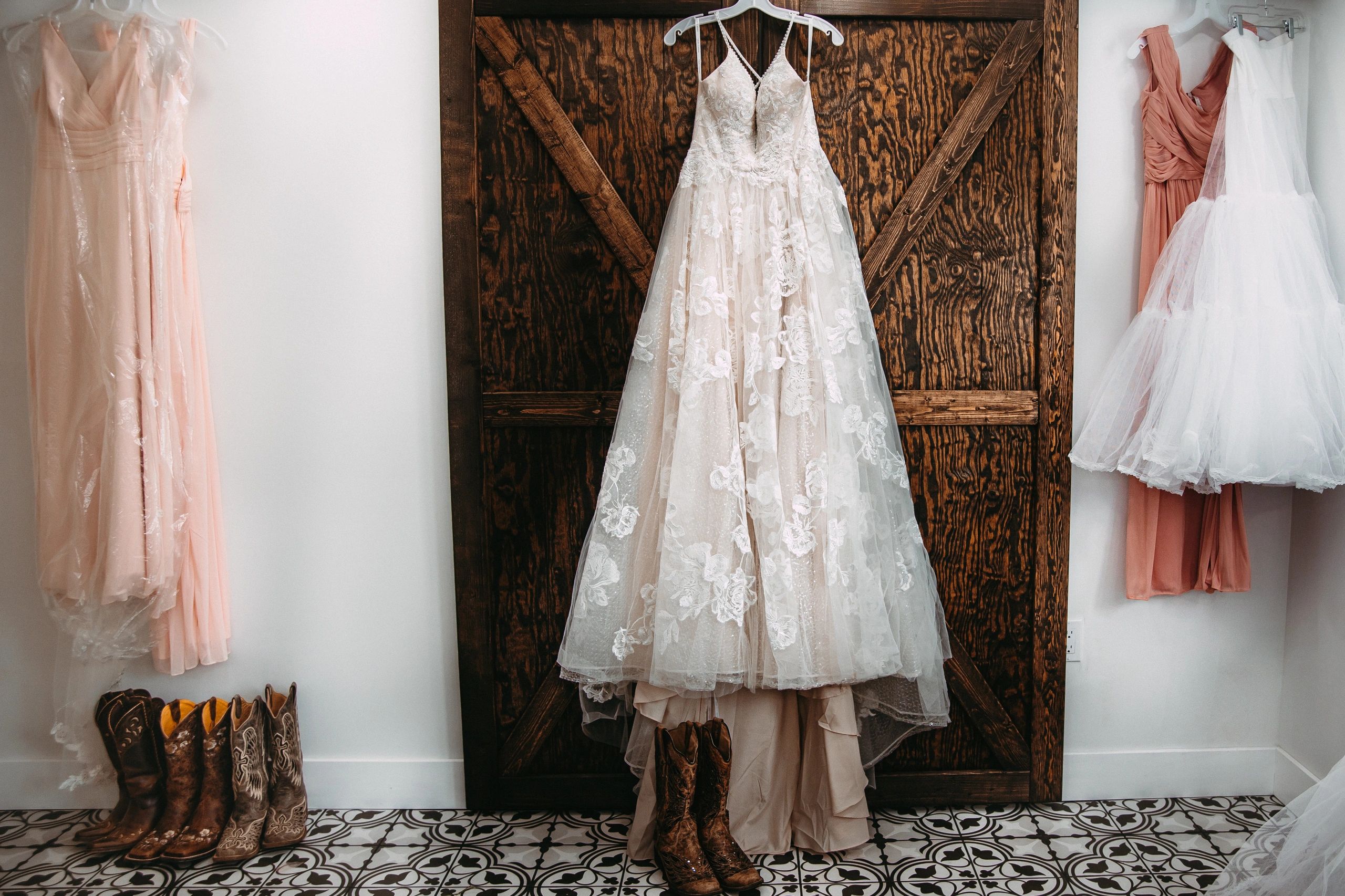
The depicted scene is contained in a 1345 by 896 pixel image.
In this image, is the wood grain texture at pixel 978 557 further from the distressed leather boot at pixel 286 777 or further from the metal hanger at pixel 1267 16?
the distressed leather boot at pixel 286 777

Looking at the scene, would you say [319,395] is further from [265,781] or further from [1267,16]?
[1267,16]

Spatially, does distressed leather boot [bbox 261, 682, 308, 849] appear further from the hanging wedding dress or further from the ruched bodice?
the ruched bodice

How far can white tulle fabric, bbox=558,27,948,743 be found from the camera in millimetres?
1693

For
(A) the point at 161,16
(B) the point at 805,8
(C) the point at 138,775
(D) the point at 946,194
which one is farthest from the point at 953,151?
(C) the point at 138,775

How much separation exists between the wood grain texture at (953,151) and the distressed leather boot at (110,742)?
7.01 feet

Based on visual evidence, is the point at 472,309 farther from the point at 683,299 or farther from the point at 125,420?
the point at 125,420

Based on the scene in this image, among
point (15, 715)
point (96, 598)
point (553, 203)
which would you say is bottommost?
point (15, 715)

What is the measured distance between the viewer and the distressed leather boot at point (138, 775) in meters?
1.95

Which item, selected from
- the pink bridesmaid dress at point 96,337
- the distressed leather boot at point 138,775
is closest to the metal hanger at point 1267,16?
the pink bridesmaid dress at point 96,337

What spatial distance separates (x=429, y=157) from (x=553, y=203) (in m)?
0.34

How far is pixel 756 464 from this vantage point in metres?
1.73

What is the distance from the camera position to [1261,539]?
210cm

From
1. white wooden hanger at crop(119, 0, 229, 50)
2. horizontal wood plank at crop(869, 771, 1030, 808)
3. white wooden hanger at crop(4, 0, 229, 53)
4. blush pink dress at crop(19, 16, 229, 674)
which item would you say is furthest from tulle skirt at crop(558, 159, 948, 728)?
white wooden hanger at crop(4, 0, 229, 53)

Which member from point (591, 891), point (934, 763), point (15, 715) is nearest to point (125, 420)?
point (15, 715)
